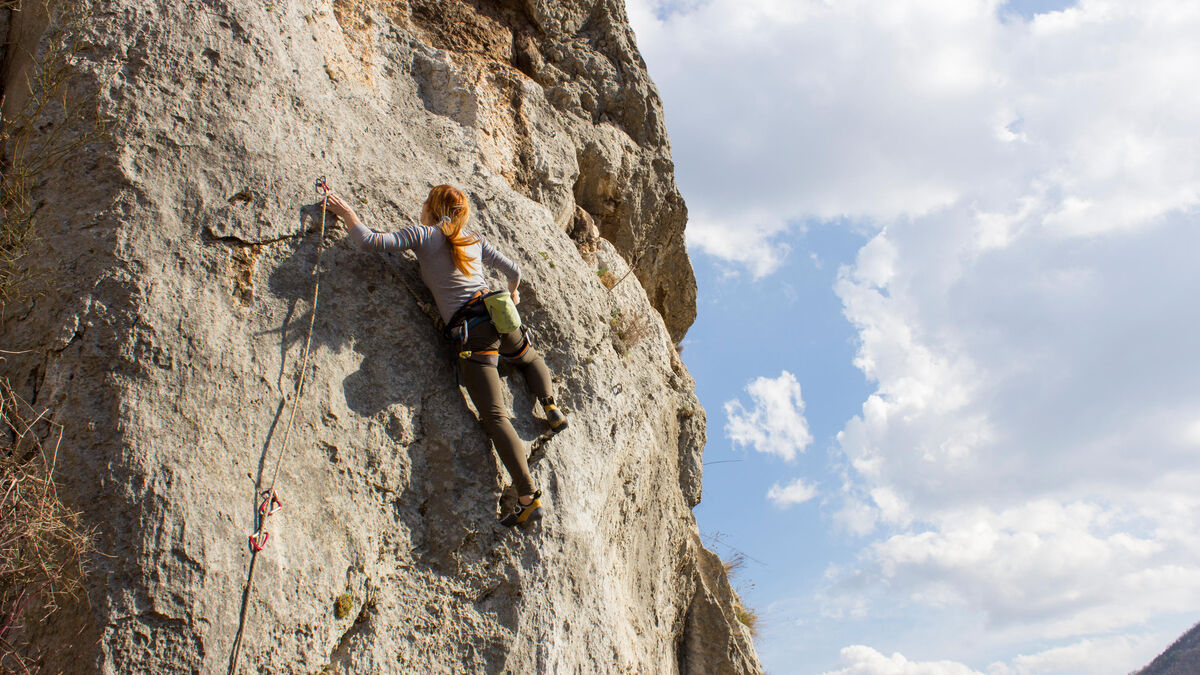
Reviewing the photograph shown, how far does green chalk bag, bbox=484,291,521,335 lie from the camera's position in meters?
5.55

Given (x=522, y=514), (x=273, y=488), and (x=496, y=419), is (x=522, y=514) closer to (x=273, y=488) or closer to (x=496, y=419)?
(x=496, y=419)

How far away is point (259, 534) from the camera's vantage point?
15.3ft

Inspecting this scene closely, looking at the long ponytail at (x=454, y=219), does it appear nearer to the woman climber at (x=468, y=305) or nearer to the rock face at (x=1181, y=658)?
the woman climber at (x=468, y=305)

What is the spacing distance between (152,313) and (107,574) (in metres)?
1.42

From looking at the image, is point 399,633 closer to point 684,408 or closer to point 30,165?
point 30,165

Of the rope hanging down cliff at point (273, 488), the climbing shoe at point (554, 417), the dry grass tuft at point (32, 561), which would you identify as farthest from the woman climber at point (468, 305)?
the dry grass tuft at point (32, 561)

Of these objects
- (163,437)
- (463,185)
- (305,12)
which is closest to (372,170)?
(463,185)

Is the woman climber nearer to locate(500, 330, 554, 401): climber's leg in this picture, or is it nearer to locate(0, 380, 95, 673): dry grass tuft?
locate(500, 330, 554, 401): climber's leg

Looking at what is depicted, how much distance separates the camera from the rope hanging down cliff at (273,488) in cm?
446

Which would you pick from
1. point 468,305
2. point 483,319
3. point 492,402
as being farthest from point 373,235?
point 492,402

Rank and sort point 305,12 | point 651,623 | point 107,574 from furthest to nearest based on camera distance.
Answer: point 651,623, point 305,12, point 107,574

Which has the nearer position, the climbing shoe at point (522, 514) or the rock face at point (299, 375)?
the rock face at point (299, 375)

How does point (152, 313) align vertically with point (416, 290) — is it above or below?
below

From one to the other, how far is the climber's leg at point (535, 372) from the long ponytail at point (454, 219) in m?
0.58
